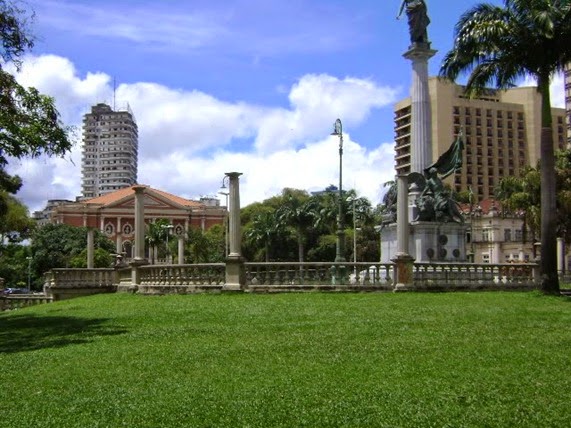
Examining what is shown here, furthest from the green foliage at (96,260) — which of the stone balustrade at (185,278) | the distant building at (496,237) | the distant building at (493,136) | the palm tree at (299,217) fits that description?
the distant building at (493,136)

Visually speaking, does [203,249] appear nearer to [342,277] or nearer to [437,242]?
[437,242]

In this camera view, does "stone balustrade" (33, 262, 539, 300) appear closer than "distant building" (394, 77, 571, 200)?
Yes

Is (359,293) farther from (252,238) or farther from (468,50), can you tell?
(252,238)

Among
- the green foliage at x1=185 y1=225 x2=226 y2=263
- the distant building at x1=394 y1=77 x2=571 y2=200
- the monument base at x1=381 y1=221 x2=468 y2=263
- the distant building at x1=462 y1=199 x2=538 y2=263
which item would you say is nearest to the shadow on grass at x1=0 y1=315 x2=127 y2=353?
the monument base at x1=381 y1=221 x2=468 y2=263

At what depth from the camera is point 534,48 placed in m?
23.0

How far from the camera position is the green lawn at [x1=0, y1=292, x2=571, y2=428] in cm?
782

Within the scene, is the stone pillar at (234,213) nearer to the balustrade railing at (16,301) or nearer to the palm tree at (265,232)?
the balustrade railing at (16,301)

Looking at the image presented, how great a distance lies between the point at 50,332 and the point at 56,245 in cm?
8083

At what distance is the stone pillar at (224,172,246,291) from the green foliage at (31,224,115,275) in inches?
2694

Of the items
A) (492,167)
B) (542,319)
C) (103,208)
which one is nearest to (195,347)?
(542,319)

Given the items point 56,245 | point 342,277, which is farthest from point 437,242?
point 56,245

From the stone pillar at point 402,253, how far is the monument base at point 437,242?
11.6ft

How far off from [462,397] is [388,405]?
0.95 meters

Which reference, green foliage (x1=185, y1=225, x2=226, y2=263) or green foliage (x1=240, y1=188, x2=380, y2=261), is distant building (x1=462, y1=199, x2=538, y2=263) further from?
green foliage (x1=185, y1=225, x2=226, y2=263)
